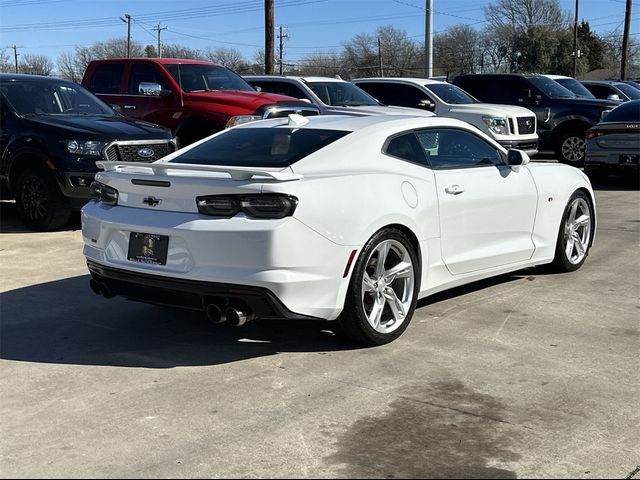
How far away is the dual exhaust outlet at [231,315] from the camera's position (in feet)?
15.4

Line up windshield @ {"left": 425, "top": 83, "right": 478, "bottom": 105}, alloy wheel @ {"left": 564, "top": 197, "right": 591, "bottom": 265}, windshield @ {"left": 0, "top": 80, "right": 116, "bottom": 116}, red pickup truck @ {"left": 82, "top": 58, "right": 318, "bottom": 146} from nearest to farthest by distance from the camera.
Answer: alloy wheel @ {"left": 564, "top": 197, "right": 591, "bottom": 265} → windshield @ {"left": 0, "top": 80, "right": 116, "bottom": 116} → red pickup truck @ {"left": 82, "top": 58, "right": 318, "bottom": 146} → windshield @ {"left": 425, "top": 83, "right": 478, "bottom": 105}

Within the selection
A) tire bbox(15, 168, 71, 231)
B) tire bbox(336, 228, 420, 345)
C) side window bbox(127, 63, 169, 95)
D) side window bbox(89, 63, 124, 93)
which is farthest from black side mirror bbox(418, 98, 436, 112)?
tire bbox(336, 228, 420, 345)

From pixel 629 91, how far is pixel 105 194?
22.8 m

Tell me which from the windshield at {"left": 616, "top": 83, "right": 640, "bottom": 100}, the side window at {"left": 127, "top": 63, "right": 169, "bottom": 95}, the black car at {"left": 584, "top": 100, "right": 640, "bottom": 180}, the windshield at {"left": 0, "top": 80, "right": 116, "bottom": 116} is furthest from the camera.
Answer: the windshield at {"left": 616, "top": 83, "right": 640, "bottom": 100}

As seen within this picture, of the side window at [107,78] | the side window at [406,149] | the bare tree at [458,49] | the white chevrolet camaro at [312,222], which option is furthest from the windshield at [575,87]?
the bare tree at [458,49]

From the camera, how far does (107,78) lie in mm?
13305

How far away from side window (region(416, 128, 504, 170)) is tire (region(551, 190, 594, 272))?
3.69 ft

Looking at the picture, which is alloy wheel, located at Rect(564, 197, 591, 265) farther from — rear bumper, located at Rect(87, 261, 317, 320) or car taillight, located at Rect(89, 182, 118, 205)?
car taillight, located at Rect(89, 182, 118, 205)

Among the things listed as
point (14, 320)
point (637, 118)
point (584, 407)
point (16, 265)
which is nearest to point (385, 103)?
point (637, 118)

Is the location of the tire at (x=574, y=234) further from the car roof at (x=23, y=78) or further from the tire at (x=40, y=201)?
the car roof at (x=23, y=78)

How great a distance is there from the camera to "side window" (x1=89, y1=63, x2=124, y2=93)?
519 inches

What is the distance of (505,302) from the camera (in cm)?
646

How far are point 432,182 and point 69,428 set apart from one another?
9.82 ft

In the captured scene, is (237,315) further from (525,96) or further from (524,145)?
(525,96)
